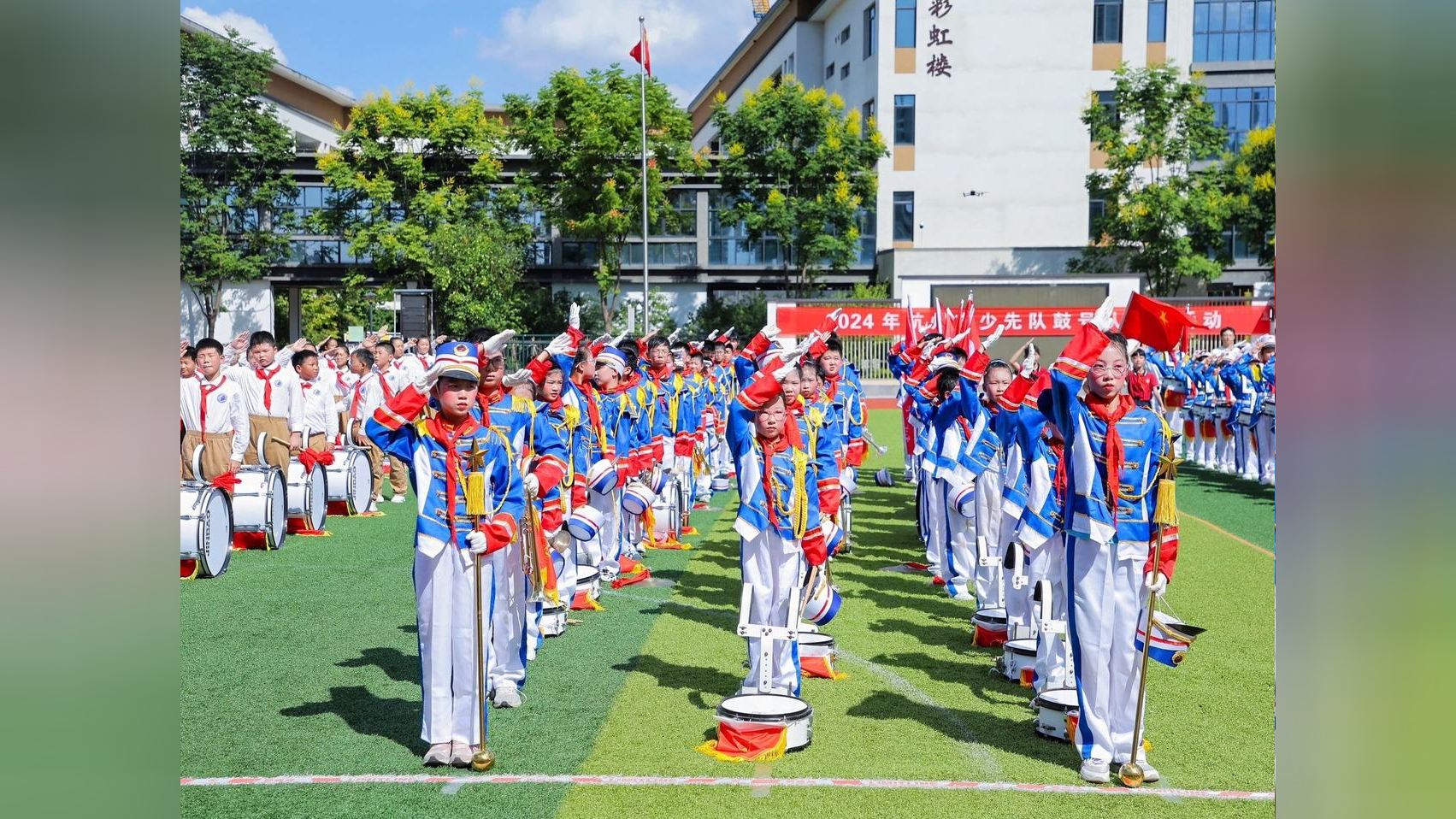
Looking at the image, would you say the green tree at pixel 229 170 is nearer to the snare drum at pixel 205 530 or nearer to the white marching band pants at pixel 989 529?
Answer: the snare drum at pixel 205 530

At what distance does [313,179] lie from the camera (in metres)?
44.3

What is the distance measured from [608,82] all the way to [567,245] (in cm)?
705

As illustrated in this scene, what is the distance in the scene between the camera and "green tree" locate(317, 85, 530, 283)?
40.7 metres

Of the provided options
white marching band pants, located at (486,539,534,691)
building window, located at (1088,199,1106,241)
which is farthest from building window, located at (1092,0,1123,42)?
white marching band pants, located at (486,539,534,691)

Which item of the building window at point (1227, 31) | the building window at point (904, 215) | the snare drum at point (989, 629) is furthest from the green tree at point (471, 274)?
the snare drum at point (989, 629)

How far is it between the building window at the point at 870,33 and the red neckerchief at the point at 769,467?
42.6 meters

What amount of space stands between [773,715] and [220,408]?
9.36 meters

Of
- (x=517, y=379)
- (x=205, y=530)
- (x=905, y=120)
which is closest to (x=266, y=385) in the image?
(x=205, y=530)

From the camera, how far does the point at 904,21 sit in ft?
156

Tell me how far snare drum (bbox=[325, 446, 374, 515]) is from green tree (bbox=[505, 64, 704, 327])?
2468 centimetres

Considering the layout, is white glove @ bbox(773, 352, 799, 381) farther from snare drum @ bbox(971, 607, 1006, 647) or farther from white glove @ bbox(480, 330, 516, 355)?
snare drum @ bbox(971, 607, 1006, 647)
